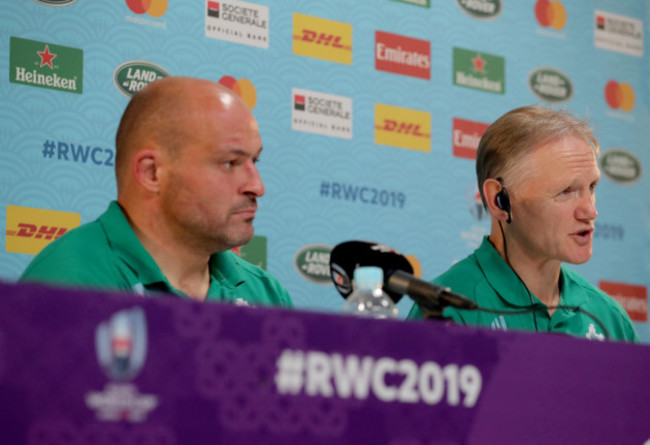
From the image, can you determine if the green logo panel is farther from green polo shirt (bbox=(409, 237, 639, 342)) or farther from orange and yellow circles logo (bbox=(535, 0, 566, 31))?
orange and yellow circles logo (bbox=(535, 0, 566, 31))

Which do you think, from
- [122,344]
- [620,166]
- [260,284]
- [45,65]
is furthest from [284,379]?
[620,166]

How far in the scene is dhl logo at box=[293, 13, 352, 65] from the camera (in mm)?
3625

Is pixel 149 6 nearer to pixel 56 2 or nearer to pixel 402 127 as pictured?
pixel 56 2

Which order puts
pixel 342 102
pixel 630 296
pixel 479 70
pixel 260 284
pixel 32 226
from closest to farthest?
pixel 260 284 → pixel 32 226 → pixel 342 102 → pixel 479 70 → pixel 630 296

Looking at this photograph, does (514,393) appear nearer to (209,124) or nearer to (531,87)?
(209,124)

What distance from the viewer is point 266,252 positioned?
3.42 meters

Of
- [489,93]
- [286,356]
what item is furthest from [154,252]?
[489,93]

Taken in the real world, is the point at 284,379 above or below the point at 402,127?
below

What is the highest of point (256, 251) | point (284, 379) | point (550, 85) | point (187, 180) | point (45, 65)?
point (550, 85)

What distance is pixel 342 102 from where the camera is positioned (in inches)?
144

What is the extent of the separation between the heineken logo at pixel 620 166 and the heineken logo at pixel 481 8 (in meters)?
0.78

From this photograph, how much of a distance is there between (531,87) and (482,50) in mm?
274

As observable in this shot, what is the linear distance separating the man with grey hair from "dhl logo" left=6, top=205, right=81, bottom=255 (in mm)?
1235

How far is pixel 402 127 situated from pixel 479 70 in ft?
1.63
